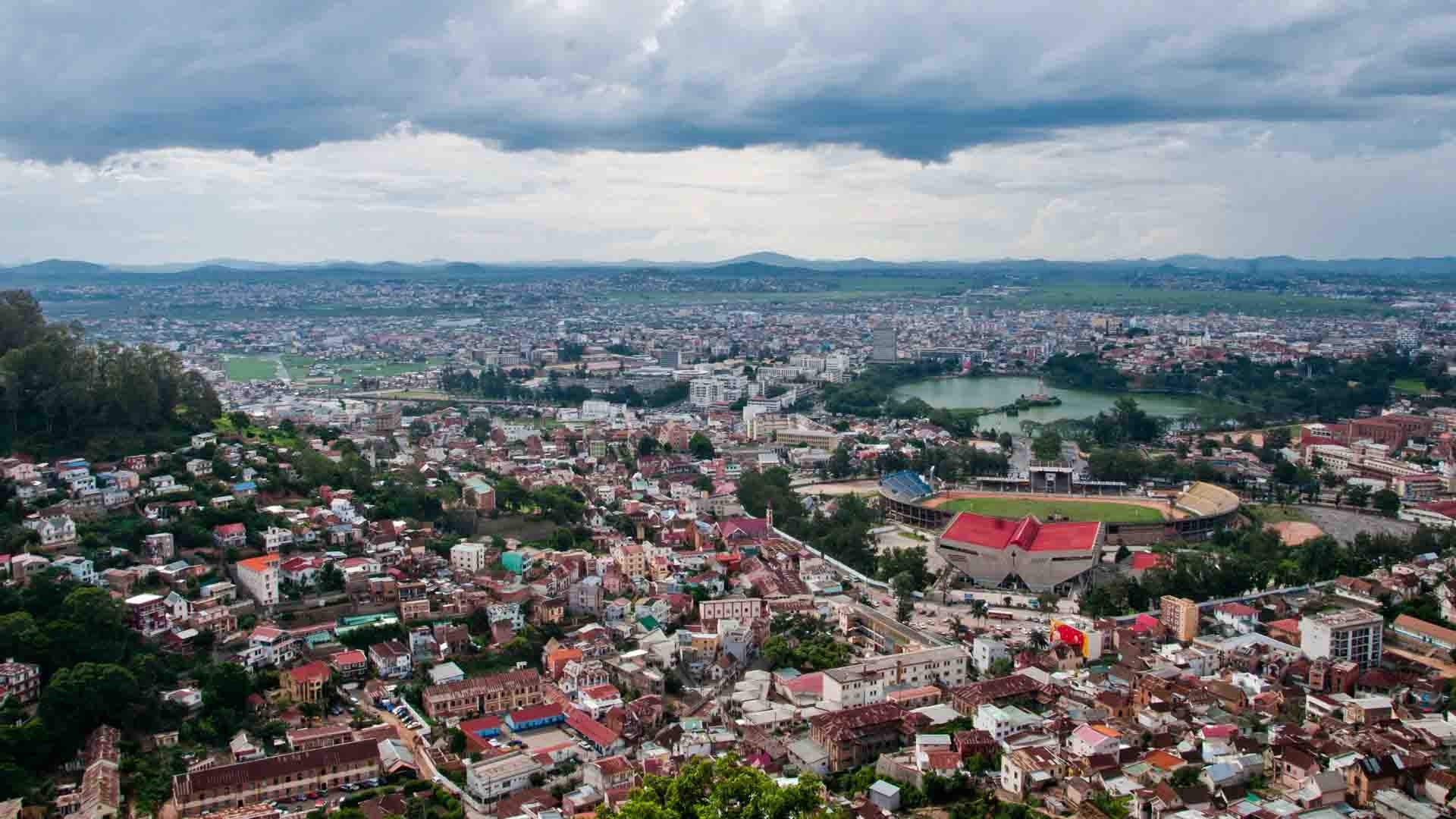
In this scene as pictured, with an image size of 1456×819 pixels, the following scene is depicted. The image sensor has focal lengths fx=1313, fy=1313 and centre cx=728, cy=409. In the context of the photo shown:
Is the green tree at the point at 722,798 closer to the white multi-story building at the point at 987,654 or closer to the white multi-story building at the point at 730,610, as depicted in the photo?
the white multi-story building at the point at 987,654

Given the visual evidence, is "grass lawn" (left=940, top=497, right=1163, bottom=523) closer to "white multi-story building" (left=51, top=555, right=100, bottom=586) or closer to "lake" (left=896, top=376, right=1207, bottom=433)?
"lake" (left=896, top=376, right=1207, bottom=433)

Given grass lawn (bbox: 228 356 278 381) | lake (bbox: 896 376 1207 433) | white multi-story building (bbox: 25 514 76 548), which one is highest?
white multi-story building (bbox: 25 514 76 548)

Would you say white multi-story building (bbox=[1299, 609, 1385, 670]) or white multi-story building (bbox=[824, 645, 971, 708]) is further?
white multi-story building (bbox=[1299, 609, 1385, 670])

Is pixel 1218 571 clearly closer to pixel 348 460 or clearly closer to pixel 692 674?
pixel 692 674

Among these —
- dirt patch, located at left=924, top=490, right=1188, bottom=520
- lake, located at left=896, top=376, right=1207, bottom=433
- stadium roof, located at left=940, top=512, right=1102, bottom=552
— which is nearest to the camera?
stadium roof, located at left=940, top=512, right=1102, bottom=552

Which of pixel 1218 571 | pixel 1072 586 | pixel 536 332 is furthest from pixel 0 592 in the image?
pixel 536 332

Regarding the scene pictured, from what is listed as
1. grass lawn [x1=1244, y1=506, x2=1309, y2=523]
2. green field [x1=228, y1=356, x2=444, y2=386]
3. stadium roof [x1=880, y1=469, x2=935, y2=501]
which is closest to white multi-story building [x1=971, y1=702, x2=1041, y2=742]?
stadium roof [x1=880, y1=469, x2=935, y2=501]

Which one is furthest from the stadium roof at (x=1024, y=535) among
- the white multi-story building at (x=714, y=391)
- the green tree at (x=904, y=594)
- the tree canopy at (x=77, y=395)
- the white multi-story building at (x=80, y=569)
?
the white multi-story building at (x=714, y=391)

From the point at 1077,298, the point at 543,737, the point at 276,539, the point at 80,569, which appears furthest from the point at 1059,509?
the point at 1077,298
